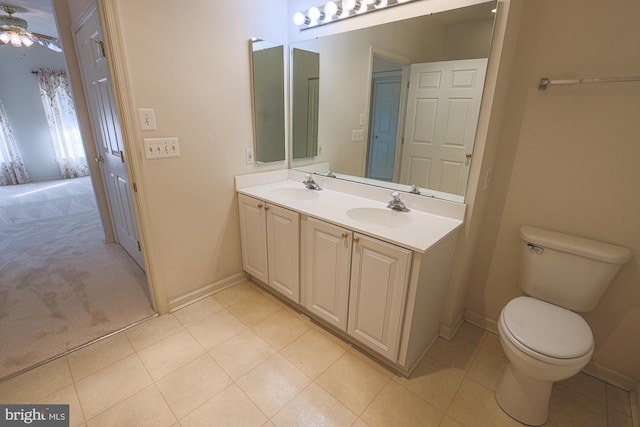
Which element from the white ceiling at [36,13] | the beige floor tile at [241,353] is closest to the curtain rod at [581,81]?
the beige floor tile at [241,353]

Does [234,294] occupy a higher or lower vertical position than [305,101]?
lower

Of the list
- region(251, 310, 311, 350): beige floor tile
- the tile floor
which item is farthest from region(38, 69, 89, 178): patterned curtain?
region(251, 310, 311, 350): beige floor tile

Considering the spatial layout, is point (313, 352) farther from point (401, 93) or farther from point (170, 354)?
point (401, 93)

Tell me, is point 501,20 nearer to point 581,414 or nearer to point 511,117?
point 511,117

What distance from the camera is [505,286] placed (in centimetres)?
183

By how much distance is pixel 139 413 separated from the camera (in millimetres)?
1354

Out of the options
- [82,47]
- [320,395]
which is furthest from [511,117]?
[82,47]

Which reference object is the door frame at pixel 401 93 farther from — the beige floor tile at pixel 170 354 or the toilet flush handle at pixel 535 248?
the beige floor tile at pixel 170 354

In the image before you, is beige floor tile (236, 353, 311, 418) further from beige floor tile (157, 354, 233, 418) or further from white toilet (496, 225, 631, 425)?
white toilet (496, 225, 631, 425)

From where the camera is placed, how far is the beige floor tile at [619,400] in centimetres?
144

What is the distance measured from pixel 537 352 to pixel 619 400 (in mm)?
789

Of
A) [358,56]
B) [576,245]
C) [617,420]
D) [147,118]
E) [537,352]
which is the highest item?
[358,56]

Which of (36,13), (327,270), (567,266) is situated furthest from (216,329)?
(36,13)

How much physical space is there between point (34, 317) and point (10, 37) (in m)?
3.52
